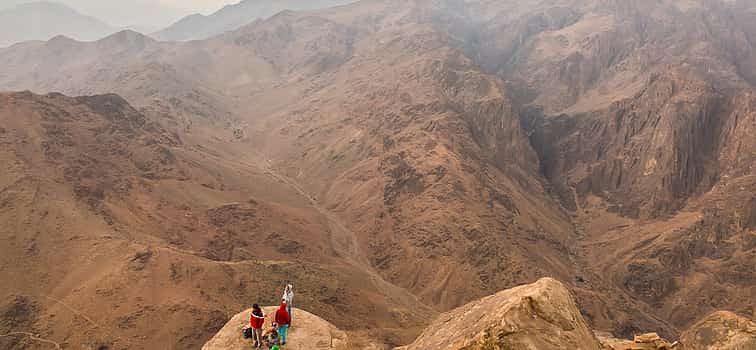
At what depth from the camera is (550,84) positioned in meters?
188

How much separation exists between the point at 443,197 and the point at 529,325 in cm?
7033

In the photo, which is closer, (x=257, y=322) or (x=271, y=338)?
(x=257, y=322)

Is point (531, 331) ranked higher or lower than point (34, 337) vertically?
higher

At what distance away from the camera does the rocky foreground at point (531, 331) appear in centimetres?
1520

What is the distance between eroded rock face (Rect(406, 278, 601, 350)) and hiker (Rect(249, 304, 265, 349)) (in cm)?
822

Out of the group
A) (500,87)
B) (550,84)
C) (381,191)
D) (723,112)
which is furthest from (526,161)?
(550,84)

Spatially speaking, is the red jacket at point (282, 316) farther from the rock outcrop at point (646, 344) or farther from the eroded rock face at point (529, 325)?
the rock outcrop at point (646, 344)

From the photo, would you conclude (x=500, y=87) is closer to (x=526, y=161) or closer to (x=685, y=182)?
(x=526, y=161)

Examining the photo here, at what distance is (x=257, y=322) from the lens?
2069cm

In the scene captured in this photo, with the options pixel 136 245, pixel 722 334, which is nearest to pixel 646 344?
pixel 722 334

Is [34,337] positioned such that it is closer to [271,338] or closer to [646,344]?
[271,338]

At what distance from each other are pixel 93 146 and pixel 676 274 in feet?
329

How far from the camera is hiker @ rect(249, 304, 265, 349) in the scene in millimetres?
20578

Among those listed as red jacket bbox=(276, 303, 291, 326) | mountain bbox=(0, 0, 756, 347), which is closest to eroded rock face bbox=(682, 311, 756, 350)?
red jacket bbox=(276, 303, 291, 326)
